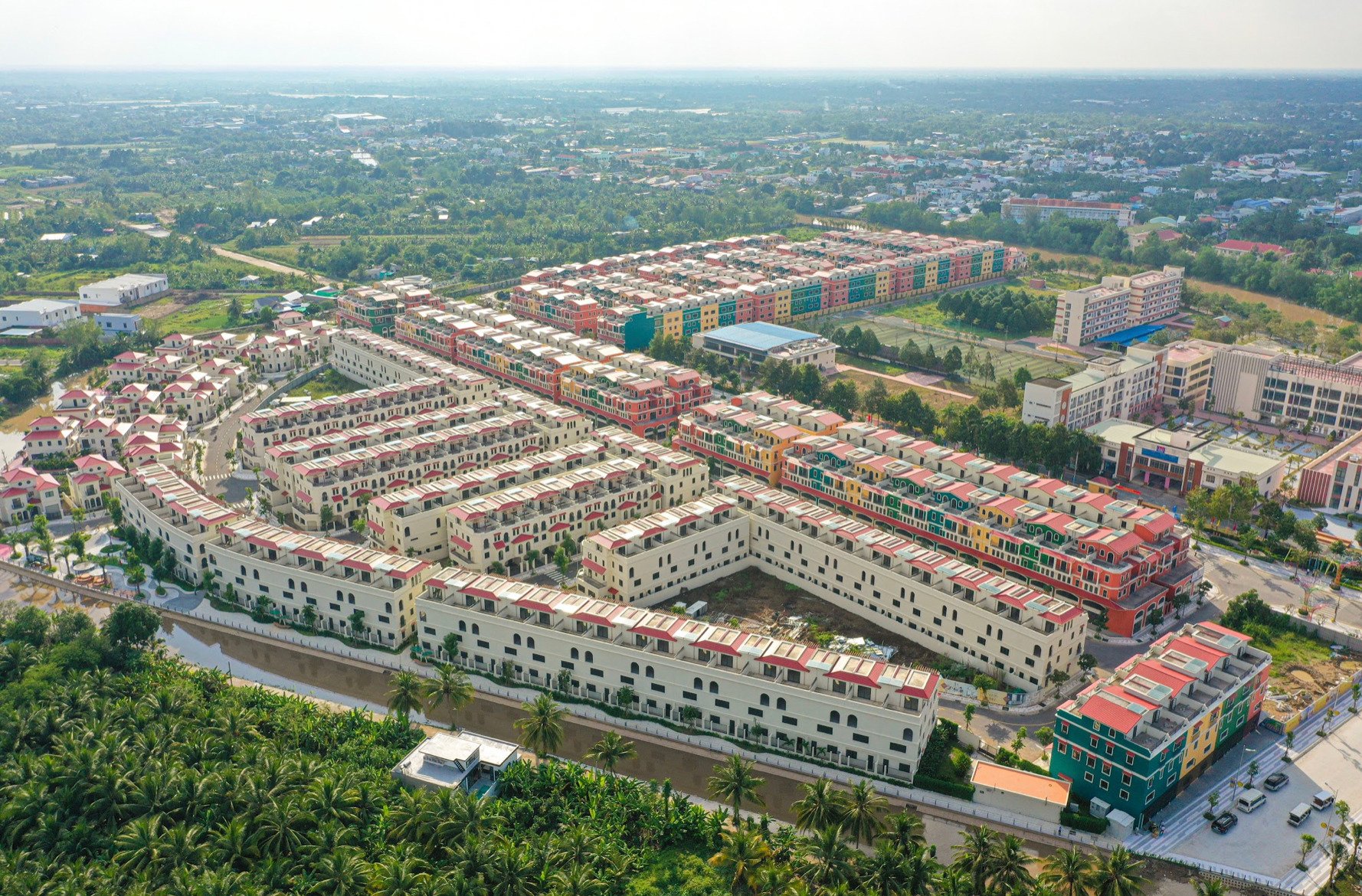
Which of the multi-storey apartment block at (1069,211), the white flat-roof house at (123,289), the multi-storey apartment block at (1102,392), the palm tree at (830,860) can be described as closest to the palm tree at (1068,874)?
the palm tree at (830,860)

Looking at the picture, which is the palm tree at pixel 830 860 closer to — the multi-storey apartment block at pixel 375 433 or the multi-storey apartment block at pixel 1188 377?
the multi-storey apartment block at pixel 375 433

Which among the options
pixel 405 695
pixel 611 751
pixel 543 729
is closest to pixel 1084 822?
pixel 611 751

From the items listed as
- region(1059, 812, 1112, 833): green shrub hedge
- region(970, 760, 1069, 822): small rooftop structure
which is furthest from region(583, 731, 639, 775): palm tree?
region(1059, 812, 1112, 833): green shrub hedge

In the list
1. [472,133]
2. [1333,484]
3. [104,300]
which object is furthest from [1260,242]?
[472,133]

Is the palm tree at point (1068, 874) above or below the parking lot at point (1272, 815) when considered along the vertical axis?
above

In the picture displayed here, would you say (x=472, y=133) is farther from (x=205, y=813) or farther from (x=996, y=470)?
(x=205, y=813)

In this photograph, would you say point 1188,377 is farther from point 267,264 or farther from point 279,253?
point 279,253

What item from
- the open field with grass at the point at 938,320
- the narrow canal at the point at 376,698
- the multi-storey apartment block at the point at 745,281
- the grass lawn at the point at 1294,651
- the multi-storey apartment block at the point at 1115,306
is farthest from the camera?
the open field with grass at the point at 938,320
